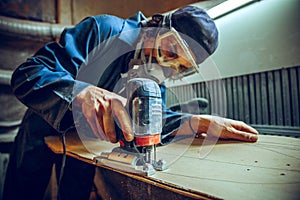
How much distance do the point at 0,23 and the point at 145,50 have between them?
123cm

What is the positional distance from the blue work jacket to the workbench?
172mm

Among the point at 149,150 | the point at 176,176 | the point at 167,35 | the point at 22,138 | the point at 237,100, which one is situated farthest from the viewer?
the point at 237,100

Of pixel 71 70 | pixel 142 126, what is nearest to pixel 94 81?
pixel 71 70

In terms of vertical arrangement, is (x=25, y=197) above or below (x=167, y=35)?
below

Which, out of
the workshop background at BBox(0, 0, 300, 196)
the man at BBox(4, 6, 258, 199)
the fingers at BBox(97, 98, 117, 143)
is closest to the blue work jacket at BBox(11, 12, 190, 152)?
the man at BBox(4, 6, 258, 199)

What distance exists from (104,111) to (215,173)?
38 cm

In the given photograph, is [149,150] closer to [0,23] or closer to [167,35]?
[167,35]

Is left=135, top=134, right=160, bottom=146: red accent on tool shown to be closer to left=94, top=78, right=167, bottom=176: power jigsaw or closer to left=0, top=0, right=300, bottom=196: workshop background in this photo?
left=94, top=78, right=167, bottom=176: power jigsaw

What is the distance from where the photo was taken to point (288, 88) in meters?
1.29

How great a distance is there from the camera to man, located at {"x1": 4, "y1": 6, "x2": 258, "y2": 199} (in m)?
0.80

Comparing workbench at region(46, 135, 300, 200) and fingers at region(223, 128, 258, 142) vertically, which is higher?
fingers at region(223, 128, 258, 142)

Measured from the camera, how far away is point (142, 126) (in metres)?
0.62

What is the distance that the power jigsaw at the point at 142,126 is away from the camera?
0.62 meters

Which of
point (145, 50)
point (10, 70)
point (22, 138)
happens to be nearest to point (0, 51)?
point (10, 70)
